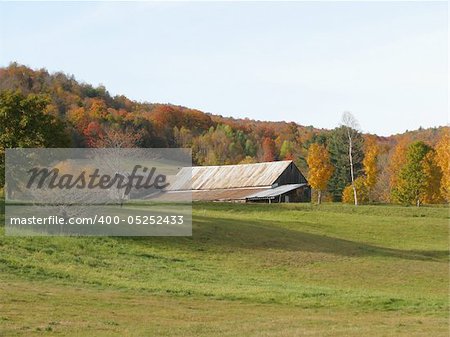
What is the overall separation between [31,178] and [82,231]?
839 centimetres

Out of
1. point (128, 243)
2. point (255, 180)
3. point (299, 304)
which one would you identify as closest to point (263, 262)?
point (128, 243)

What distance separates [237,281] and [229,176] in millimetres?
55081

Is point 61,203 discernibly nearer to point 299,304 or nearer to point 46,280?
point 46,280

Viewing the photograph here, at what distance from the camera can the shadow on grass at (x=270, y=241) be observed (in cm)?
4012

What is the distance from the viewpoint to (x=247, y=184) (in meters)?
80.6

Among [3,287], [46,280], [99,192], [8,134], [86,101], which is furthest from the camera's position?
[86,101]

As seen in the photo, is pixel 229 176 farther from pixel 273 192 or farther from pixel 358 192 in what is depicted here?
pixel 358 192

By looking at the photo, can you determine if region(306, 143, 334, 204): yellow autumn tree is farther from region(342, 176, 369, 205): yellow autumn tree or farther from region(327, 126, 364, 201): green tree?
region(342, 176, 369, 205): yellow autumn tree

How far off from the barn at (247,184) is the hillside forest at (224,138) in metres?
4.34

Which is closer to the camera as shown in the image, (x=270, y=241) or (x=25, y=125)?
(x=270, y=241)

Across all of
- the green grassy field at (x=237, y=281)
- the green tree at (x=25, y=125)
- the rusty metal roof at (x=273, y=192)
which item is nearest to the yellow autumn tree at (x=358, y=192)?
the rusty metal roof at (x=273, y=192)

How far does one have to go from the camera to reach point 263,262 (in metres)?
36.2

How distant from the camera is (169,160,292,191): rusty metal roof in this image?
3159 inches

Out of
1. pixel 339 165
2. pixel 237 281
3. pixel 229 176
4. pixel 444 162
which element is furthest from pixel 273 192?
pixel 237 281
